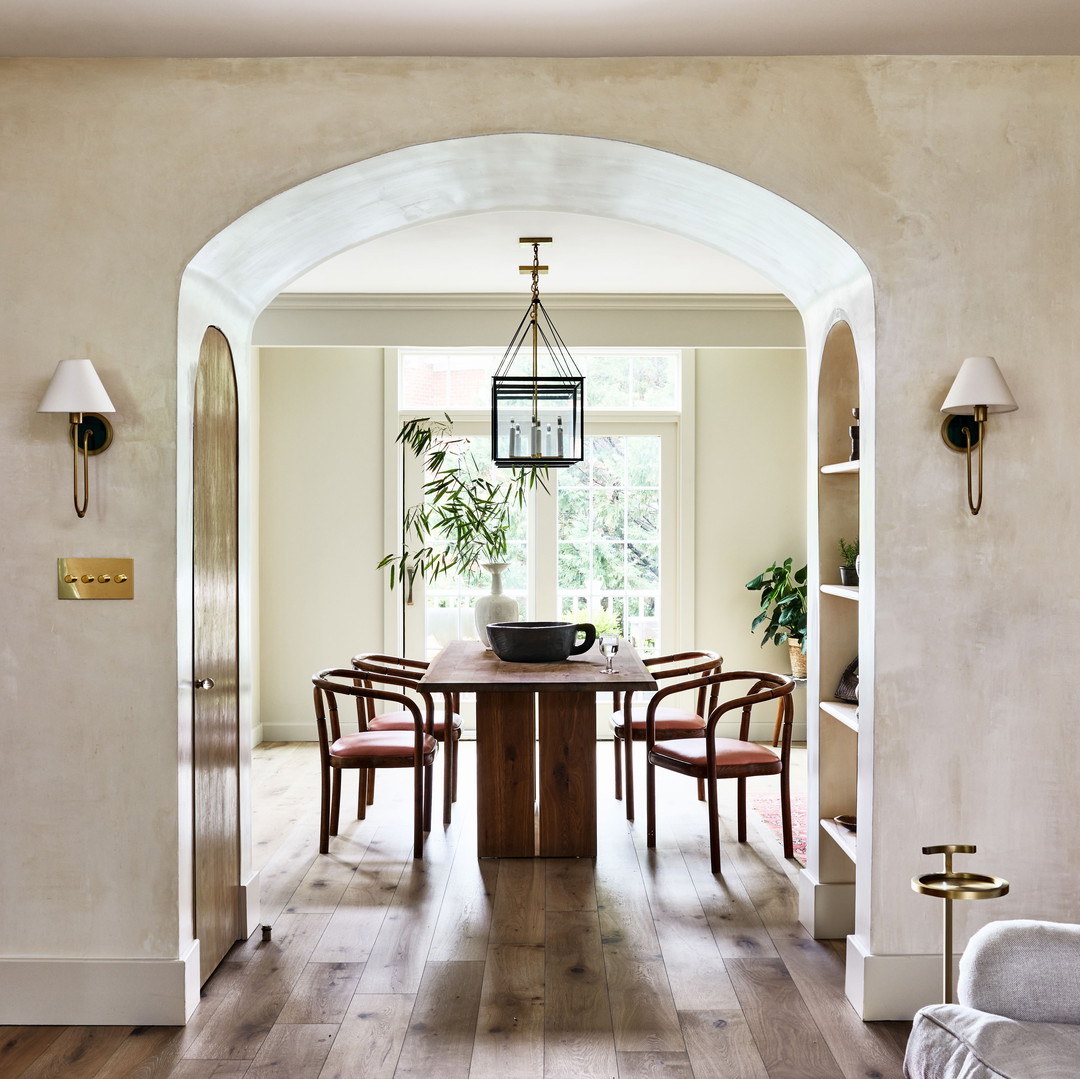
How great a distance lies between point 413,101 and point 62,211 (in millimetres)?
1003

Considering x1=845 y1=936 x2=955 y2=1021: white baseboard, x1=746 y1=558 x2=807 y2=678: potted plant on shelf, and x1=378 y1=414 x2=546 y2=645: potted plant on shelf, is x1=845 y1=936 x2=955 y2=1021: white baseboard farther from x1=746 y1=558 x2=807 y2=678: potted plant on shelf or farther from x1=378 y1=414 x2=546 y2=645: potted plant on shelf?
x1=378 y1=414 x2=546 y2=645: potted plant on shelf

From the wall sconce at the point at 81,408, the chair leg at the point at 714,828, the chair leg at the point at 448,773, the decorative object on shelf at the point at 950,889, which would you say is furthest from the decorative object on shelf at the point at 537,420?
the decorative object on shelf at the point at 950,889

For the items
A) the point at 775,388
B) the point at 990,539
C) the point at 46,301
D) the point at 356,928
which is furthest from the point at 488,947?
the point at 775,388

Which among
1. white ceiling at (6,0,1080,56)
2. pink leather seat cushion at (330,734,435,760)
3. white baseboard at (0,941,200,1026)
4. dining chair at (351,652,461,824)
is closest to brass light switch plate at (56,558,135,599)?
white baseboard at (0,941,200,1026)

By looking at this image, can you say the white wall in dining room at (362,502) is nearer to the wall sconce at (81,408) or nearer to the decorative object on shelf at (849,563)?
the decorative object on shelf at (849,563)

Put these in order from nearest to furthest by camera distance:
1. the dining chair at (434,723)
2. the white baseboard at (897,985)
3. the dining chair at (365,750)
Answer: the white baseboard at (897,985) → the dining chair at (365,750) → the dining chair at (434,723)

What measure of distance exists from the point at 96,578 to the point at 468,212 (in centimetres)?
171

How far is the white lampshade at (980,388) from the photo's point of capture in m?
2.62

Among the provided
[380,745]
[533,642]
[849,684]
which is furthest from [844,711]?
[380,745]

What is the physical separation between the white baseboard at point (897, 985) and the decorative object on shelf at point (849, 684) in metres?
0.82

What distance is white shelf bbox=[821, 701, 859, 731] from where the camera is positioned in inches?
120

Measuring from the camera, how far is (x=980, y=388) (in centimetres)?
263

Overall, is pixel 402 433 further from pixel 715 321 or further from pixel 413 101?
pixel 413 101

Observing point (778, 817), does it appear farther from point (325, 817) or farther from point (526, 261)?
point (526, 261)
